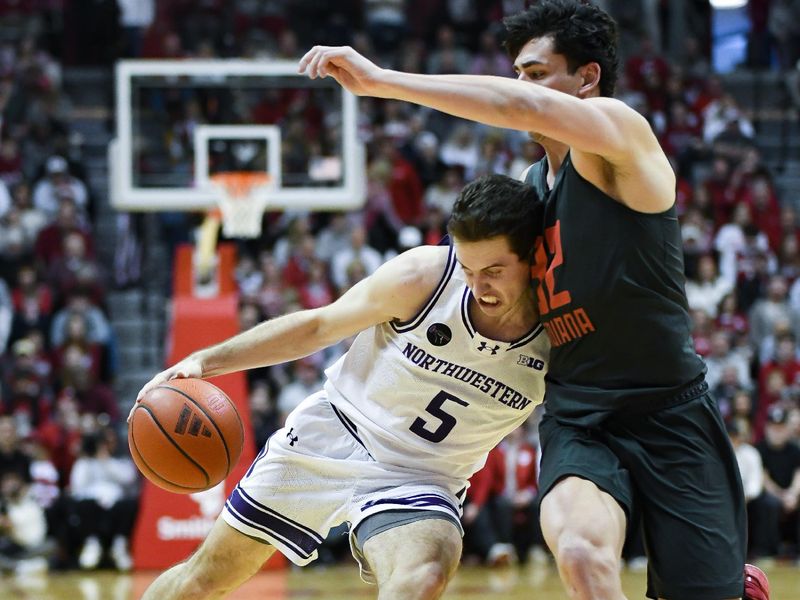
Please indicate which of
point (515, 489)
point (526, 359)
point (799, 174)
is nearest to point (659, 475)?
point (526, 359)

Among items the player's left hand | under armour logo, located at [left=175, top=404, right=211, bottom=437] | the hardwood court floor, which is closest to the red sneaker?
under armour logo, located at [left=175, top=404, right=211, bottom=437]

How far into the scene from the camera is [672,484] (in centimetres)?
398

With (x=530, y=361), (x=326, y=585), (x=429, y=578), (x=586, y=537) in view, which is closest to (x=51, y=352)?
(x=326, y=585)

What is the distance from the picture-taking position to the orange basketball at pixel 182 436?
14.7 ft

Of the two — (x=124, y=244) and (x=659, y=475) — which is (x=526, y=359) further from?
(x=124, y=244)

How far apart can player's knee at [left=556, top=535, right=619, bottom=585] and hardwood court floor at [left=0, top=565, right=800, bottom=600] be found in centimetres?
478

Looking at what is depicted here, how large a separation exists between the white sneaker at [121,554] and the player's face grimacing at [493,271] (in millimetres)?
6899

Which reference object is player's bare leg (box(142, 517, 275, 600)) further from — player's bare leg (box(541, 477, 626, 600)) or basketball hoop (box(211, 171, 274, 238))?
basketball hoop (box(211, 171, 274, 238))

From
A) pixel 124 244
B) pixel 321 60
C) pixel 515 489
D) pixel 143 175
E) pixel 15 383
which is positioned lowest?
pixel 515 489

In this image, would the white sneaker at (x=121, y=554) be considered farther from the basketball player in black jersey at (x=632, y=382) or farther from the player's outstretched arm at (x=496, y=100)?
the player's outstretched arm at (x=496, y=100)

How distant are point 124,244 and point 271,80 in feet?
9.98

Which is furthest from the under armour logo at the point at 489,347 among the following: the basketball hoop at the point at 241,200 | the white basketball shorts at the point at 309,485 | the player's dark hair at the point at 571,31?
the basketball hoop at the point at 241,200

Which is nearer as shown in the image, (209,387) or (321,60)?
(321,60)

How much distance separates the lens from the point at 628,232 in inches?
155
